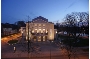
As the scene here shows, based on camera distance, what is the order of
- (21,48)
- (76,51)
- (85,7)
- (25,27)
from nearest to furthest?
(85,7), (25,27), (21,48), (76,51)

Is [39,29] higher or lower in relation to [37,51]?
higher

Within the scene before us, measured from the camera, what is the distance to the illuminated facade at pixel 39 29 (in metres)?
2.85

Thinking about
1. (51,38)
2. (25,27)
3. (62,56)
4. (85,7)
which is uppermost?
(85,7)

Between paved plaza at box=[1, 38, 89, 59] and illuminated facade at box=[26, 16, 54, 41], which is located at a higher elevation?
illuminated facade at box=[26, 16, 54, 41]

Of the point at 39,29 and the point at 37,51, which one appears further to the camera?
the point at 37,51

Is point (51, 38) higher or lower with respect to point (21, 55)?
higher

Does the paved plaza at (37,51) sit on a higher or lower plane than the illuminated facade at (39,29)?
lower

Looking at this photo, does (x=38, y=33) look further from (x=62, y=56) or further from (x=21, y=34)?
(x=62, y=56)

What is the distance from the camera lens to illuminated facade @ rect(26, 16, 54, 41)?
285 centimetres

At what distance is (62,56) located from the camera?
3.33 m

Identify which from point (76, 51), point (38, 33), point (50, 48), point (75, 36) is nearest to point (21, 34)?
point (38, 33)

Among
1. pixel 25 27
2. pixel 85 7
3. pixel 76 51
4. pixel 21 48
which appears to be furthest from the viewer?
pixel 76 51

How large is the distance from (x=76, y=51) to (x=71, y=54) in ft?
0.69

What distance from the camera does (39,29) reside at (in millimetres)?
2965
